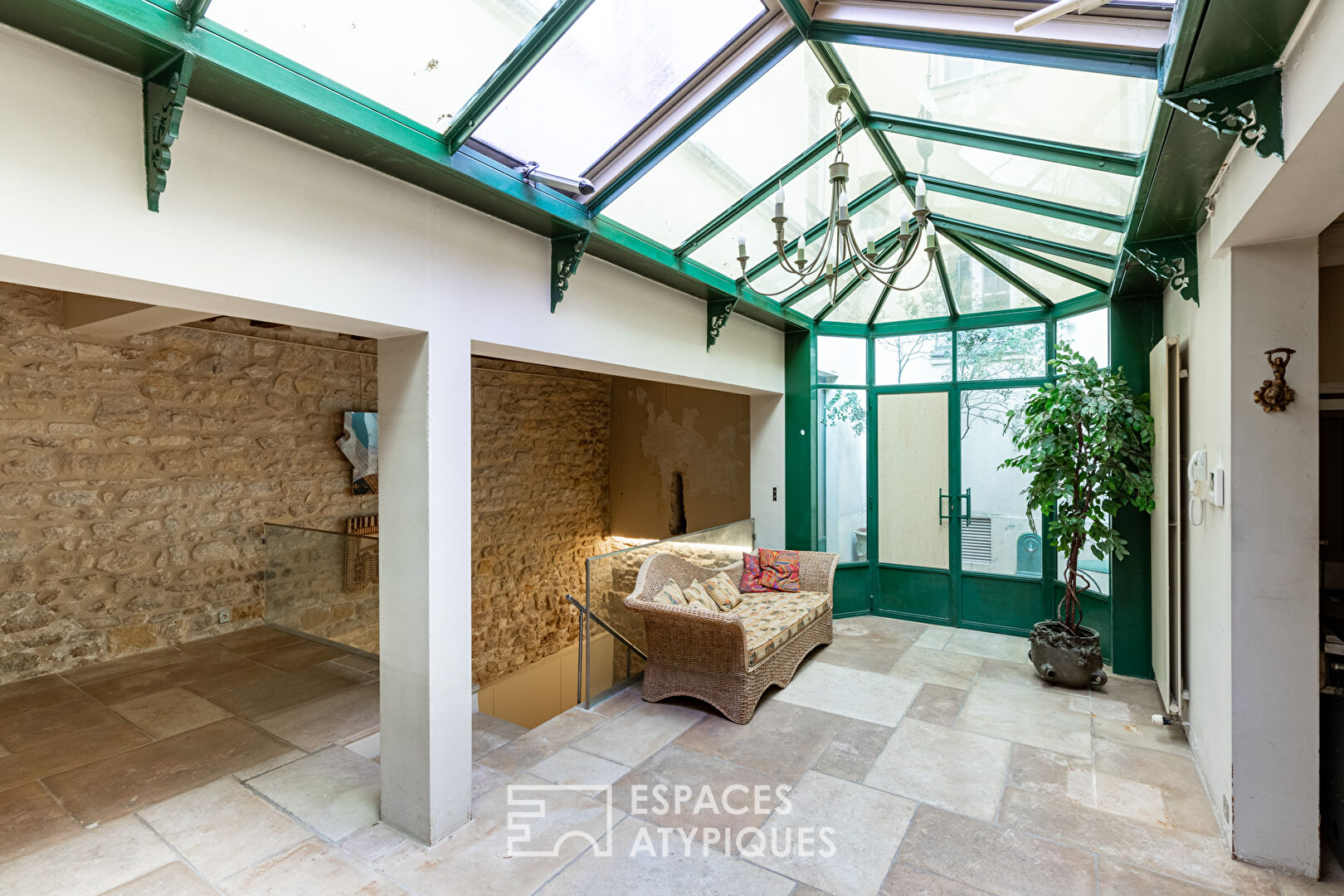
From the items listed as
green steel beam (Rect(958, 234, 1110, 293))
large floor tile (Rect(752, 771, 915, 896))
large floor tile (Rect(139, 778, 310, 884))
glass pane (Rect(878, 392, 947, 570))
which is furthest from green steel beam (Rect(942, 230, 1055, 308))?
large floor tile (Rect(139, 778, 310, 884))

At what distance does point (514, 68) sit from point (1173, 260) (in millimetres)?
3176

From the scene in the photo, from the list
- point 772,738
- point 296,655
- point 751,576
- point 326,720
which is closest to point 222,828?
point 326,720

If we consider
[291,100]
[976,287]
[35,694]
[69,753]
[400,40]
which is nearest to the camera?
[291,100]

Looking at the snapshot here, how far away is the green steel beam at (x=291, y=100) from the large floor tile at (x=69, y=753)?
126 inches

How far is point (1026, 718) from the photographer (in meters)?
3.68

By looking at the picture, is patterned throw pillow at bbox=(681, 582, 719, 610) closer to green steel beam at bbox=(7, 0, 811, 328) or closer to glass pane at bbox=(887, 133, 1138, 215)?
green steel beam at bbox=(7, 0, 811, 328)

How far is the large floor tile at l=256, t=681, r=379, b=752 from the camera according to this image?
134 inches

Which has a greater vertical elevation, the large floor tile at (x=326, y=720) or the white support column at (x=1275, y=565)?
the white support column at (x=1275, y=565)

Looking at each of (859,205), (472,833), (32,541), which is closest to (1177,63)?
(859,205)

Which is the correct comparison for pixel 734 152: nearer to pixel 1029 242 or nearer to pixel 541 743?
pixel 1029 242

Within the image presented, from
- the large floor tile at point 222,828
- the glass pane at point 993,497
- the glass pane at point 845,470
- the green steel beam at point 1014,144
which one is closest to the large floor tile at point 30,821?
the large floor tile at point 222,828

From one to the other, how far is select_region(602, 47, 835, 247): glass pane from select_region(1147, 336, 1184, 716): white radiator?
90.0 inches

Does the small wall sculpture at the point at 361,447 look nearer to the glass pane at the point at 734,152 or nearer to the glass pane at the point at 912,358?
the glass pane at the point at 734,152

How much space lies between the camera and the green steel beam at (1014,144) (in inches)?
103
